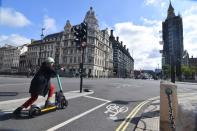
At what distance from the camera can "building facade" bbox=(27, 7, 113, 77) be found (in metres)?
85.8

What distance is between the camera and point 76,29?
44.8ft

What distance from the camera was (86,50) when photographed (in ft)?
282

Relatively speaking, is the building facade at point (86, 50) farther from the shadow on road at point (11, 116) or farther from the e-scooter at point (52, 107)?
the shadow on road at point (11, 116)

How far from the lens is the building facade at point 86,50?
281ft

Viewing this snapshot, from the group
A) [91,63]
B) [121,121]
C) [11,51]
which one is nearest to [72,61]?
[91,63]

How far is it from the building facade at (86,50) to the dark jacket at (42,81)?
70028 mm

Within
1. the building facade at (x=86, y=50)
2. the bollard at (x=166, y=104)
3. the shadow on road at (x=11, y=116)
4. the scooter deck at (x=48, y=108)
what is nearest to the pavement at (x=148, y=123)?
the bollard at (x=166, y=104)

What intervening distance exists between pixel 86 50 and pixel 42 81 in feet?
264

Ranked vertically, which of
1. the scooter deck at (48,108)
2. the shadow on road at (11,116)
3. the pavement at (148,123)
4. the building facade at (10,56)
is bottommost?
the pavement at (148,123)

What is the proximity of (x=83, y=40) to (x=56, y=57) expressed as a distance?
83976 mm

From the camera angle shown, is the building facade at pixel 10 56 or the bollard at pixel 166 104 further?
the building facade at pixel 10 56

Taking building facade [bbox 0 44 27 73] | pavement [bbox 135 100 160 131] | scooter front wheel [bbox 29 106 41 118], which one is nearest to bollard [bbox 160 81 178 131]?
pavement [bbox 135 100 160 131]

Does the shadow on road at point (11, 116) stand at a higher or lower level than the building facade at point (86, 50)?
lower

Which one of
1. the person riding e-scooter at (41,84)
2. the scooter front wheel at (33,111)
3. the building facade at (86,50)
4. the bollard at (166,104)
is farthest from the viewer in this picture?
the building facade at (86,50)
